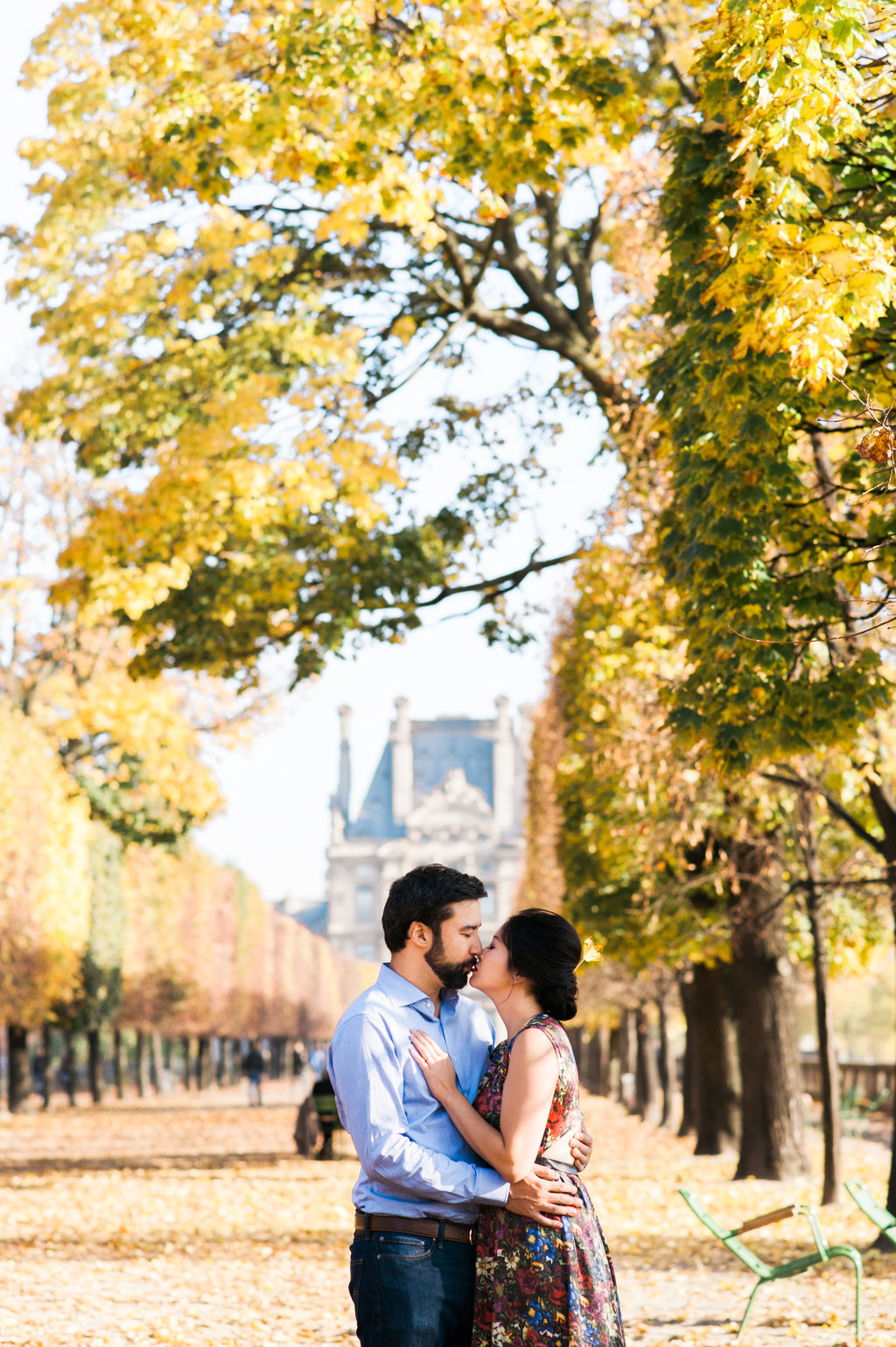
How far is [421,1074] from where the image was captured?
3576 mm

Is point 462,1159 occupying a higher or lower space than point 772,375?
lower

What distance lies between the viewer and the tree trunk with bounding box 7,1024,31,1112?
31.6m

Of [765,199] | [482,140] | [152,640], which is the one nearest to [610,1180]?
[152,640]

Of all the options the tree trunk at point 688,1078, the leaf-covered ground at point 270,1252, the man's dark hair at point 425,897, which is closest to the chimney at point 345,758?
the tree trunk at point 688,1078

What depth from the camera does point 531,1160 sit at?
349 cm

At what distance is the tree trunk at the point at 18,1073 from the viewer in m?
31.6

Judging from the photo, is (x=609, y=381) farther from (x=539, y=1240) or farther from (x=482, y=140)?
(x=539, y=1240)

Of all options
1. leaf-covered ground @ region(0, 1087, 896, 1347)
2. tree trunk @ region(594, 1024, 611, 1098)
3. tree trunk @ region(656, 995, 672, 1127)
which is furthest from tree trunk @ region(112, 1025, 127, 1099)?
leaf-covered ground @ region(0, 1087, 896, 1347)

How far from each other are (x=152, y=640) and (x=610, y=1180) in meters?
8.79

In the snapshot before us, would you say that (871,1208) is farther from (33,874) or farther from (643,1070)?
(33,874)

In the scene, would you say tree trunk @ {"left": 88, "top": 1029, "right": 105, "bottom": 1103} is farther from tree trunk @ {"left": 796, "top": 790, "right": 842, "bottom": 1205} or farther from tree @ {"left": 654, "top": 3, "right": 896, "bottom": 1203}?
tree @ {"left": 654, "top": 3, "right": 896, "bottom": 1203}

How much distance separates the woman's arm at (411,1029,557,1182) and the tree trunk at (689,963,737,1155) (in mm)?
16516

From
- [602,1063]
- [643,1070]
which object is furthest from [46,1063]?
[602,1063]

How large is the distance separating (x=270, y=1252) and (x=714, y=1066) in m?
9.63
